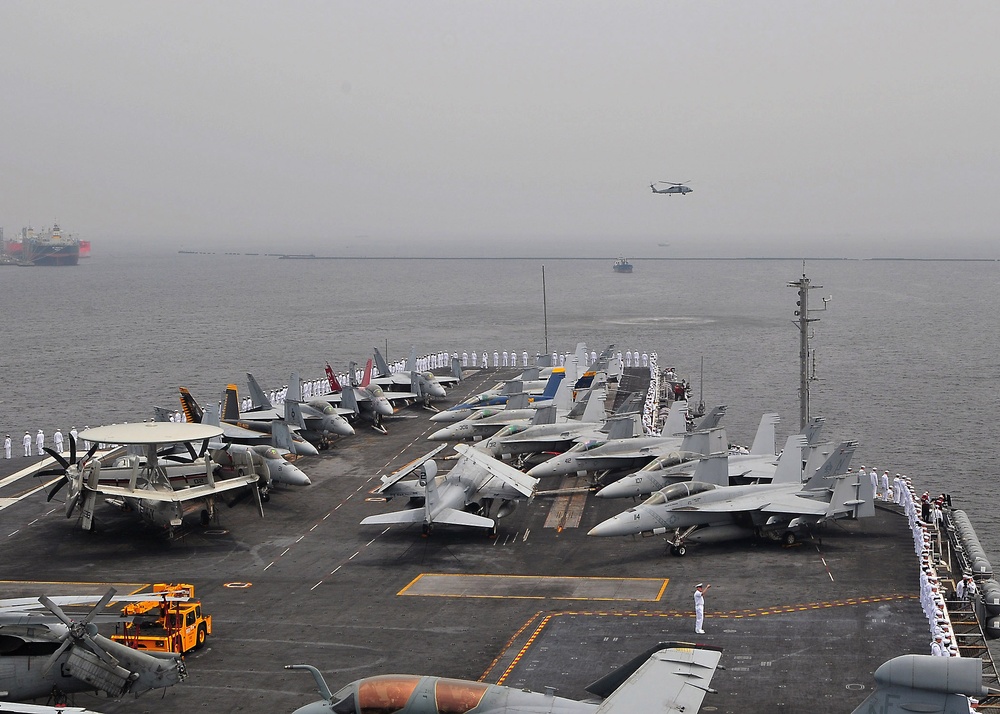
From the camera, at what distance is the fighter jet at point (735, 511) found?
37656mm

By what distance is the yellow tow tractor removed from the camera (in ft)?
88.9

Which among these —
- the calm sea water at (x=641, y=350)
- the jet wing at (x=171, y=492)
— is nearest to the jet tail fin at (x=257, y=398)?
the jet wing at (x=171, y=492)

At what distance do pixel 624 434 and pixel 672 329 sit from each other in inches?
4000

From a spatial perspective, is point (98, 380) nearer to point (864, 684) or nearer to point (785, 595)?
point (785, 595)

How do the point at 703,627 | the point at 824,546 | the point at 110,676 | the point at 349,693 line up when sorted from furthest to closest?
1. the point at 824,546
2. the point at 703,627
3. the point at 110,676
4. the point at 349,693

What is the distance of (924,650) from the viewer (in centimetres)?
2722

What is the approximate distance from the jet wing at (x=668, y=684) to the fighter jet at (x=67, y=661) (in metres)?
11.1

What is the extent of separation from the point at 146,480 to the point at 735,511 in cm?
2400

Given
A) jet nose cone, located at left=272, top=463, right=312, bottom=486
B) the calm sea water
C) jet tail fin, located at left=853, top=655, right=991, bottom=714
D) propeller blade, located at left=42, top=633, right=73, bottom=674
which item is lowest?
the calm sea water

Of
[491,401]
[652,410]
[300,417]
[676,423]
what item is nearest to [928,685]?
[676,423]

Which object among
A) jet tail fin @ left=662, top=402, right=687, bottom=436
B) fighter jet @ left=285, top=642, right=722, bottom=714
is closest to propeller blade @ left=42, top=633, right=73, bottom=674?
fighter jet @ left=285, top=642, right=722, bottom=714

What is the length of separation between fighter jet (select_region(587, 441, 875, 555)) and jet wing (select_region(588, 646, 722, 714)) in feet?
62.7

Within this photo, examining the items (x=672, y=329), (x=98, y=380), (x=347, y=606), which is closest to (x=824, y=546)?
(x=347, y=606)

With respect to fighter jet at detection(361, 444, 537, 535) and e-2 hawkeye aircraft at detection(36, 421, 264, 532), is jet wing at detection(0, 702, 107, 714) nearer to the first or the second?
e-2 hawkeye aircraft at detection(36, 421, 264, 532)
